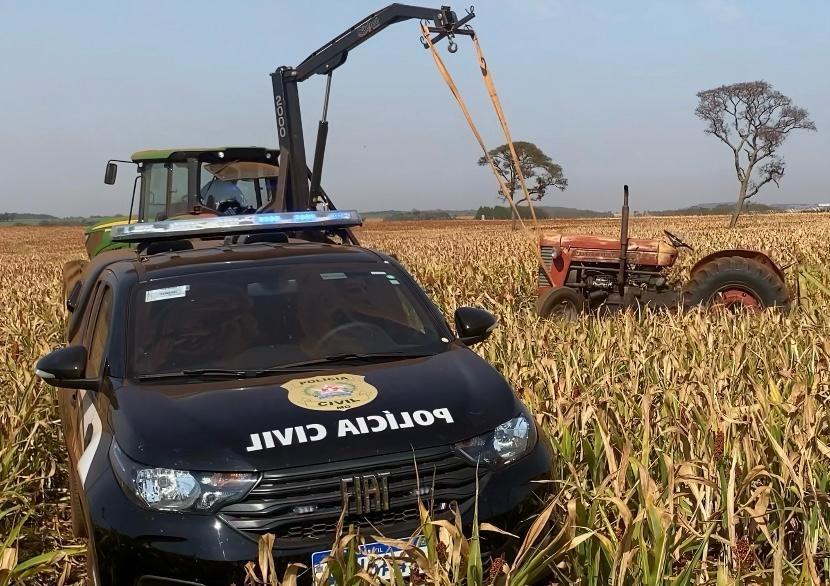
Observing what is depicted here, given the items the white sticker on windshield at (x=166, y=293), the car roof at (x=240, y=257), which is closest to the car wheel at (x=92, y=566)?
the white sticker on windshield at (x=166, y=293)

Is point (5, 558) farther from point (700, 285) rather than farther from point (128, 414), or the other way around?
point (700, 285)

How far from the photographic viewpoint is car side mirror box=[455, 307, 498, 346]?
4.52 m

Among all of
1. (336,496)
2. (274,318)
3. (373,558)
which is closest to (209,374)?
(274,318)

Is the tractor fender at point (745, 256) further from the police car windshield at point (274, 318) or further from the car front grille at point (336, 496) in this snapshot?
the car front grille at point (336, 496)

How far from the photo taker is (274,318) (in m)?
4.29

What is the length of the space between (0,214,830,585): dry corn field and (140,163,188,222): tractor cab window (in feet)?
9.98

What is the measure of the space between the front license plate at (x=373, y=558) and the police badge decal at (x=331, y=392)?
23.1 inches

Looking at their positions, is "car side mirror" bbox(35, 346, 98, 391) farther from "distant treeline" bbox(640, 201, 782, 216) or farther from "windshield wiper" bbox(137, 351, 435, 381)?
"distant treeline" bbox(640, 201, 782, 216)

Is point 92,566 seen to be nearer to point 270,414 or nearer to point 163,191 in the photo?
point 270,414

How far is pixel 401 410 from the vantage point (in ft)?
11.2

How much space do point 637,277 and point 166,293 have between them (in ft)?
25.2

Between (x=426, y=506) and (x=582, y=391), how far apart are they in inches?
89.7

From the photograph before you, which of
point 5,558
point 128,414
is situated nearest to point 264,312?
point 128,414

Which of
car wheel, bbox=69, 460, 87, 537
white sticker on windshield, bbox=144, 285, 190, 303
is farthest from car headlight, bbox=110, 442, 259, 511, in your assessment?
white sticker on windshield, bbox=144, 285, 190, 303
